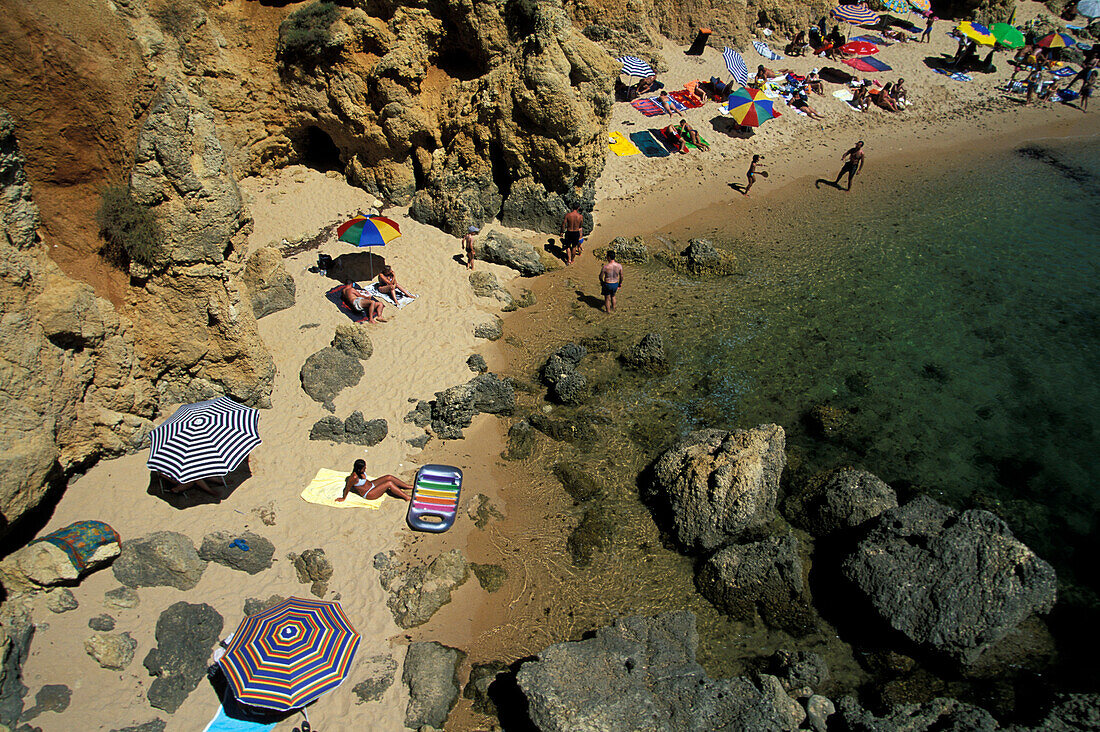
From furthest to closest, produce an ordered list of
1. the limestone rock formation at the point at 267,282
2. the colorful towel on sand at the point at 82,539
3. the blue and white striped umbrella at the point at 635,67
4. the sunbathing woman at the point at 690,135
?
1. the blue and white striped umbrella at the point at 635,67
2. the sunbathing woman at the point at 690,135
3. the limestone rock formation at the point at 267,282
4. the colorful towel on sand at the point at 82,539

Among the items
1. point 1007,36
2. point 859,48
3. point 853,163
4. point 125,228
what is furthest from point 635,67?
point 1007,36

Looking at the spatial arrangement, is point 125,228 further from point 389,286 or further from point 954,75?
point 954,75

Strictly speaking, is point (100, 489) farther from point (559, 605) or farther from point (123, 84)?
point (559, 605)

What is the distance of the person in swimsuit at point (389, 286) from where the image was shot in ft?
46.0

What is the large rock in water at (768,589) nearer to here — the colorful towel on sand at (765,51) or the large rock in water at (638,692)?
the large rock in water at (638,692)

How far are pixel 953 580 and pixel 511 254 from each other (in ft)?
38.5

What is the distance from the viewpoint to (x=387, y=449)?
36.8ft

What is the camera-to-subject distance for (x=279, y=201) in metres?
16.3

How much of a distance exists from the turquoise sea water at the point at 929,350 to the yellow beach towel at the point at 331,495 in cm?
604

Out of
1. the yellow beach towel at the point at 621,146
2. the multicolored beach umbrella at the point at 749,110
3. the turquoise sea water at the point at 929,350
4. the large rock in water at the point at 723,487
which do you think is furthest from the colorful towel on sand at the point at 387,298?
the multicolored beach umbrella at the point at 749,110

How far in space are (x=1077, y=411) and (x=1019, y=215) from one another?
383 inches

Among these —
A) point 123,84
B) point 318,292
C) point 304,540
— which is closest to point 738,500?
point 304,540

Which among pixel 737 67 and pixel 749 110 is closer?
pixel 749 110

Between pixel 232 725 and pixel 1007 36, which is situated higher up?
pixel 1007 36
